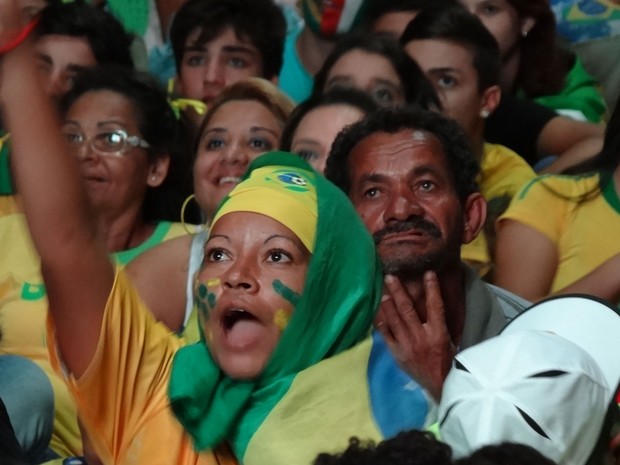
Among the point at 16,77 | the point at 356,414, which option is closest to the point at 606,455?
the point at 356,414

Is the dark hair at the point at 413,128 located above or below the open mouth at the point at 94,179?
above

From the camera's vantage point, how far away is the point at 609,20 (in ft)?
15.5

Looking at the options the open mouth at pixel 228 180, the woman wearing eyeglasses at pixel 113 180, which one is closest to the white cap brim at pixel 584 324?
the open mouth at pixel 228 180

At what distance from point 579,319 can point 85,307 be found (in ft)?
2.66

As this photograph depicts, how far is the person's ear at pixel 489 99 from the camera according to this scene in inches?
161

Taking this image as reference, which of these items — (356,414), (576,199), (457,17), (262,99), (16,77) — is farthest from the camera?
(457,17)

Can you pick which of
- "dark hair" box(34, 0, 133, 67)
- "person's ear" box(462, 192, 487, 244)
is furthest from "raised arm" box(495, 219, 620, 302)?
"dark hair" box(34, 0, 133, 67)

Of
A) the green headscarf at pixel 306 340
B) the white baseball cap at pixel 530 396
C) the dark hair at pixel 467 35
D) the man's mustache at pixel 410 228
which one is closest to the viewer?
A: the white baseball cap at pixel 530 396

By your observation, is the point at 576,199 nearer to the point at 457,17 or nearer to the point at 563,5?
the point at 457,17

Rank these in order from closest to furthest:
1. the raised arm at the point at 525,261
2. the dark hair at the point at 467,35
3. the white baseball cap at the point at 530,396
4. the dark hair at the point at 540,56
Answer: the white baseball cap at the point at 530,396 < the raised arm at the point at 525,261 < the dark hair at the point at 467,35 < the dark hair at the point at 540,56

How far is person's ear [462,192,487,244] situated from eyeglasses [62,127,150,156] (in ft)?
3.61

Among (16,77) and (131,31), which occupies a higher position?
(16,77)

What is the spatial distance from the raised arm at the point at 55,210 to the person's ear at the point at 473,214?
0.98m

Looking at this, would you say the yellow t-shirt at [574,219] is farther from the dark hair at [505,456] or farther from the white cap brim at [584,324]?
the dark hair at [505,456]
